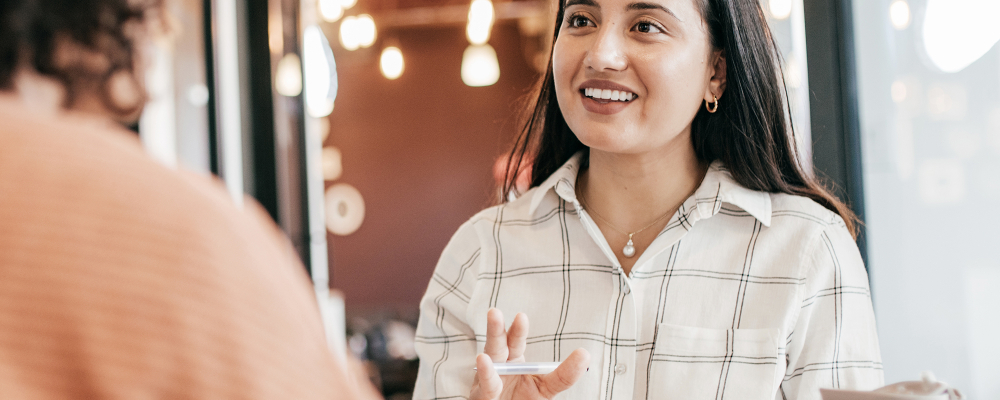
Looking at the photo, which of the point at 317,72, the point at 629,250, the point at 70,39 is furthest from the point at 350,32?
the point at 70,39

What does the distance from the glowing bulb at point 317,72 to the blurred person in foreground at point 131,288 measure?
3.15m

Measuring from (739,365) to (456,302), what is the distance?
53 cm

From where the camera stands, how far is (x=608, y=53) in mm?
1204

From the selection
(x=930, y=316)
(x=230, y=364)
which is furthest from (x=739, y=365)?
(x=230, y=364)

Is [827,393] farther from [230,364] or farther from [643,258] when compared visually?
[230,364]

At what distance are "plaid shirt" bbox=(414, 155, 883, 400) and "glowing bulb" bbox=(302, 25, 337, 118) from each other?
94.3 inches

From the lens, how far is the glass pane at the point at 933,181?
1286mm

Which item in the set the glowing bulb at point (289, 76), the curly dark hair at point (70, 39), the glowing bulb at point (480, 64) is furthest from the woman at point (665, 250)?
the glowing bulb at point (480, 64)

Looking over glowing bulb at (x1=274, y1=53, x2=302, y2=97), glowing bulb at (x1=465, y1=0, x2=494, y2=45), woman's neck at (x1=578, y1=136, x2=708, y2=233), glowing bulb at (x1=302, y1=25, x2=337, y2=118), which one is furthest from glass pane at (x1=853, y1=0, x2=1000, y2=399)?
glowing bulb at (x1=465, y1=0, x2=494, y2=45)

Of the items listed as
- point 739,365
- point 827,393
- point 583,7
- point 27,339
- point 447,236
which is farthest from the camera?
point 447,236

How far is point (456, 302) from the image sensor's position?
1.38 meters

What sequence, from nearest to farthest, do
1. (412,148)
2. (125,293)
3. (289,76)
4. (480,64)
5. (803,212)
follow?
(125,293) < (803,212) < (289,76) < (480,64) < (412,148)

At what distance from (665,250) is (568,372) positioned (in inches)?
13.1

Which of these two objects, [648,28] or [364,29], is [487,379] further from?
[364,29]
